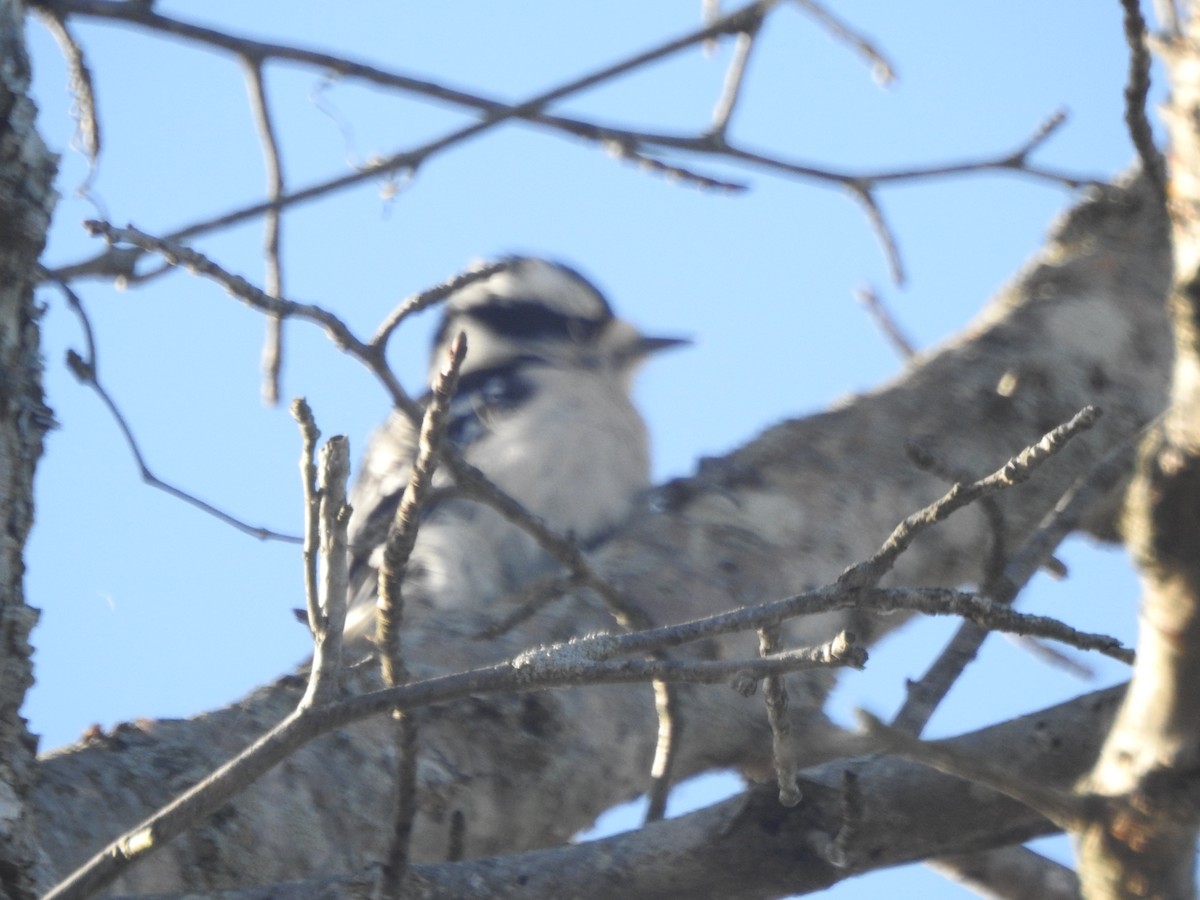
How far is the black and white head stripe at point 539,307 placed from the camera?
5.87m

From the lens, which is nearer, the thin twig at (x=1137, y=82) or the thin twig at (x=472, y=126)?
the thin twig at (x=1137, y=82)

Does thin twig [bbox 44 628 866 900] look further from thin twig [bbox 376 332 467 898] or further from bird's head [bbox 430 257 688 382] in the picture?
bird's head [bbox 430 257 688 382]

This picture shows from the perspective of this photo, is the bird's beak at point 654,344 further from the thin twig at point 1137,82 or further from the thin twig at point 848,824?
the thin twig at point 848,824

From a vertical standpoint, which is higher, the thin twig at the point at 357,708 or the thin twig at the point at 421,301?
the thin twig at the point at 421,301

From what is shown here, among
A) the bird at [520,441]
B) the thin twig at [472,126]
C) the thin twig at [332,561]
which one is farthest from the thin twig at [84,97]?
the thin twig at [332,561]

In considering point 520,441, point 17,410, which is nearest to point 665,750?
point 17,410

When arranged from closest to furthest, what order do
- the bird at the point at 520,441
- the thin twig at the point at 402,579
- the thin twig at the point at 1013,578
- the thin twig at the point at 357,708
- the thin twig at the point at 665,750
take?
the thin twig at the point at 357,708, the thin twig at the point at 402,579, the thin twig at the point at 1013,578, the thin twig at the point at 665,750, the bird at the point at 520,441

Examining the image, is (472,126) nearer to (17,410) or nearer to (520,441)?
(17,410)

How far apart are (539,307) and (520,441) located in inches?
46.1

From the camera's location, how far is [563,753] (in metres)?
2.52

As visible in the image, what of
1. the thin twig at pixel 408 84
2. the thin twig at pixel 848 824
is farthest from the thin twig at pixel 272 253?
the thin twig at pixel 848 824

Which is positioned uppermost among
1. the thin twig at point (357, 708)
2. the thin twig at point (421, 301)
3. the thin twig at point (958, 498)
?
the thin twig at point (421, 301)

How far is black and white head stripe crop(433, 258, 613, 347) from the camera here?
19.2ft

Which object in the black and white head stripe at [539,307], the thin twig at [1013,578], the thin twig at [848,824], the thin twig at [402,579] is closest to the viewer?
the thin twig at [402,579]
